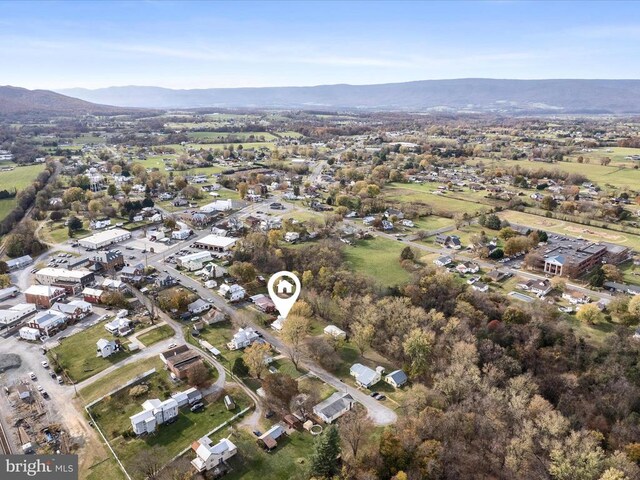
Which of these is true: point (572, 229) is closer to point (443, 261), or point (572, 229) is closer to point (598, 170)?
point (443, 261)

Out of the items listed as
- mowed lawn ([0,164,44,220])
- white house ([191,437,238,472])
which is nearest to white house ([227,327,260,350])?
white house ([191,437,238,472])

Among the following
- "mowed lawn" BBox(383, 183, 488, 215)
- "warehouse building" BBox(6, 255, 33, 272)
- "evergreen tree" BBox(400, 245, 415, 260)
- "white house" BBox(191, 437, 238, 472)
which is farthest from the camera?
"mowed lawn" BBox(383, 183, 488, 215)

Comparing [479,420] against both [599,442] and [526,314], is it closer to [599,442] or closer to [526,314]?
[599,442]

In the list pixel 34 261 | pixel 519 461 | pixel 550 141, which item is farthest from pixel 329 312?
pixel 550 141

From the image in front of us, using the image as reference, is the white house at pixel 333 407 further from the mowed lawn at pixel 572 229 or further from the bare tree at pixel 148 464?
the mowed lawn at pixel 572 229

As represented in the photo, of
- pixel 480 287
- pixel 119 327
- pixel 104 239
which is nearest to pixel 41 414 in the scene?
pixel 119 327

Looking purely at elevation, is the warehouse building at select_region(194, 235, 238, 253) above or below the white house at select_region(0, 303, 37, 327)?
above

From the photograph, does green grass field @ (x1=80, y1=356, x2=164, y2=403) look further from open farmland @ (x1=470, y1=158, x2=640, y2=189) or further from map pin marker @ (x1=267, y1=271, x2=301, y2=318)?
open farmland @ (x1=470, y1=158, x2=640, y2=189)

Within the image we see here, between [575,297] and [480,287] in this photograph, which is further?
[480,287]
